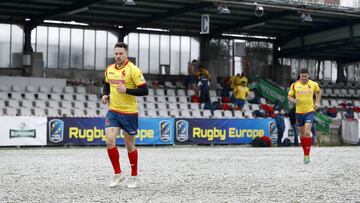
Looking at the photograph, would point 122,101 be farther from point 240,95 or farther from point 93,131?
point 240,95

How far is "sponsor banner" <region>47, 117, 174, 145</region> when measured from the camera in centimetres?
2650

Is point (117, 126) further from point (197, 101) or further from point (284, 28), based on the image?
point (284, 28)

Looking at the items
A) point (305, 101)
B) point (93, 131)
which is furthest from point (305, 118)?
point (93, 131)

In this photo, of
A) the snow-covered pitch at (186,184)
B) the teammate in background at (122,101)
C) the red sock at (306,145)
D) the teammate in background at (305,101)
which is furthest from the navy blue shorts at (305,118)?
the teammate in background at (122,101)

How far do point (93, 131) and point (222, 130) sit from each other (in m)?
6.32

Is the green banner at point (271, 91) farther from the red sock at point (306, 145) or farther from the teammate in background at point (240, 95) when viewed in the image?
the red sock at point (306, 145)

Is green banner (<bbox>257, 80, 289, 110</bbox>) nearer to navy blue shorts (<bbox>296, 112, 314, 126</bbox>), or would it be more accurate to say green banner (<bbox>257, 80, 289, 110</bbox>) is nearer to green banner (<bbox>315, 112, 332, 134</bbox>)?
green banner (<bbox>315, 112, 332, 134</bbox>)

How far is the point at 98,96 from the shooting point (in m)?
34.7

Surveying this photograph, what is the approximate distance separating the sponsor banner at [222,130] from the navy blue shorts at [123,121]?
18.8 m

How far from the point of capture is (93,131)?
89.7 feet

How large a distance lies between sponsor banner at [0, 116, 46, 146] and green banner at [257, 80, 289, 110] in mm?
17878

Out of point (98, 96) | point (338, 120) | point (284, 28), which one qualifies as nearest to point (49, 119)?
point (98, 96)

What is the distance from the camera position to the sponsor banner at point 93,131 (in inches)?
1043

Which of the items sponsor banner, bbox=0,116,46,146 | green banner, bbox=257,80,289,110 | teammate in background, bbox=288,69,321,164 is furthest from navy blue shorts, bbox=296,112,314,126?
green banner, bbox=257,80,289,110
